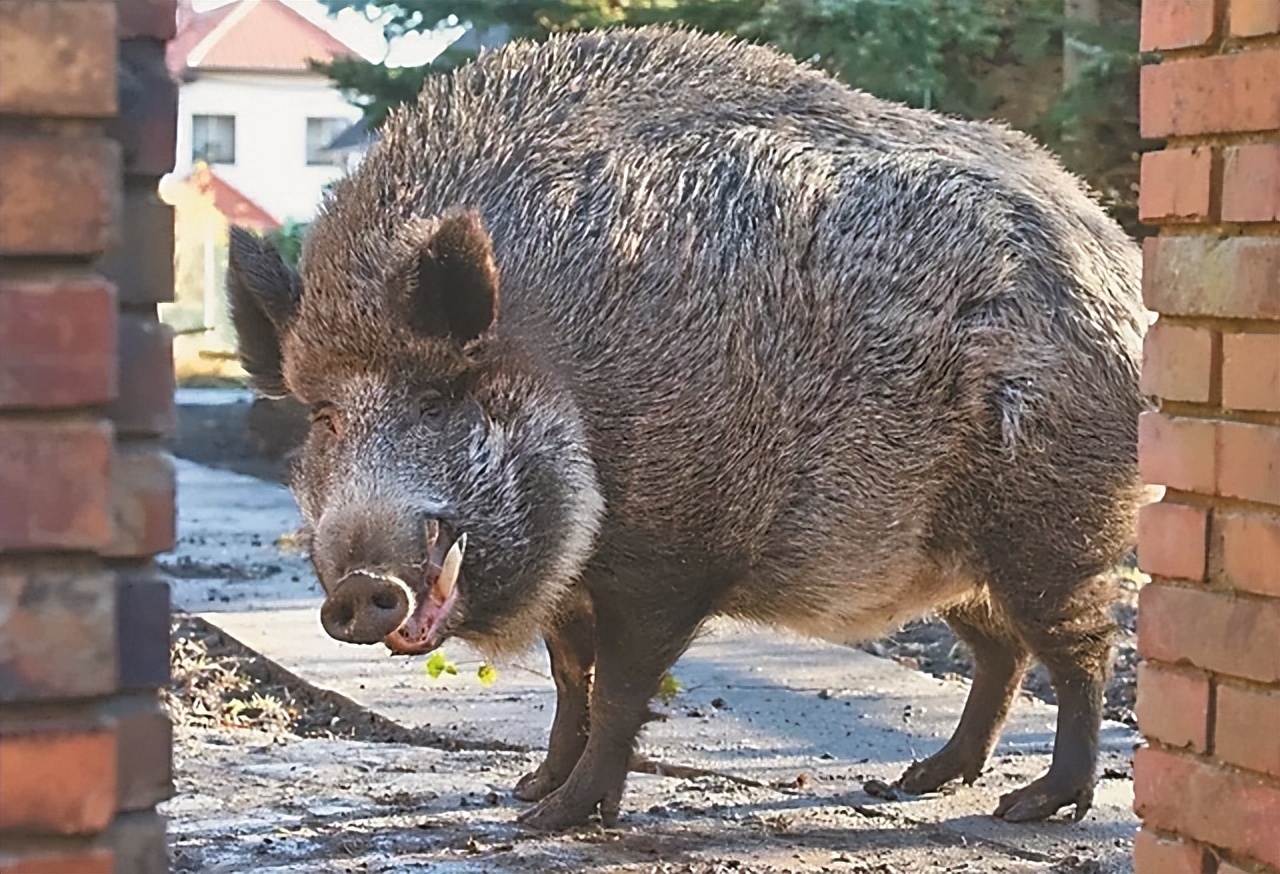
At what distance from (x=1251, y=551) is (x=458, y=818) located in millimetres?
2381

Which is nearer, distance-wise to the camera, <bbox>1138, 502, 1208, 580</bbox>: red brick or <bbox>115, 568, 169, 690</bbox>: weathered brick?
<bbox>115, 568, 169, 690</bbox>: weathered brick

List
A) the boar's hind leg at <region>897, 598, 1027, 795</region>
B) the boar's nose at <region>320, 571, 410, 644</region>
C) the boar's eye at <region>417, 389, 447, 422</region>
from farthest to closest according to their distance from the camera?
1. the boar's hind leg at <region>897, 598, 1027, 795</region>
2. the boar's eye at <region>417, 389, 447, 422</region>
3. the boar's nose at <region>320, 571, 410, 644</region>

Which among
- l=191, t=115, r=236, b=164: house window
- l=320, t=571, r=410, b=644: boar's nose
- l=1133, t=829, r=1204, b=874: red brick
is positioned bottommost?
l=1133, t=829, r=1204, b=874: red brick

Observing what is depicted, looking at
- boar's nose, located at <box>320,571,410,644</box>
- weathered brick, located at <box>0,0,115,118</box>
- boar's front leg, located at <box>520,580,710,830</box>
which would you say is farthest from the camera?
boar's front leg, located at <box>520,580,710,830</box>

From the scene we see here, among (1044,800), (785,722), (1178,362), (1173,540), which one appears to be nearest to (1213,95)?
(1178,362)

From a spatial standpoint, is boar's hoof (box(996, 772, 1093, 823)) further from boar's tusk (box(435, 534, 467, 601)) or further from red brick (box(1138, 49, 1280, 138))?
red brick (box(1138, 49, 1280, 138))

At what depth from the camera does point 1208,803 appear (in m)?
2.77

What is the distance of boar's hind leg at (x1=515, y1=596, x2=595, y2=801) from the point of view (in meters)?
4.79

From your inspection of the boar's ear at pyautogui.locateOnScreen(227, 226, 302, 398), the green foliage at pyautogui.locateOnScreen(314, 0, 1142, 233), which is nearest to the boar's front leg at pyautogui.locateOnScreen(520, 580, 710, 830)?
the boar's ear at pyautogui.locateOnScreen(227, 226, 302, 398)

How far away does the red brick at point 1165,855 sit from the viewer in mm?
2807

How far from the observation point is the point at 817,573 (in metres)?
4.86

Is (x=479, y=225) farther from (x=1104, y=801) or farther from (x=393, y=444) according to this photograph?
(x=1104, y=801)

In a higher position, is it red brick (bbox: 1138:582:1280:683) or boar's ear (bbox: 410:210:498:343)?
boar's ear (bbox: 410:210:498:343)

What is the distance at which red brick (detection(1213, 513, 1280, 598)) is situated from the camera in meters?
2.63
